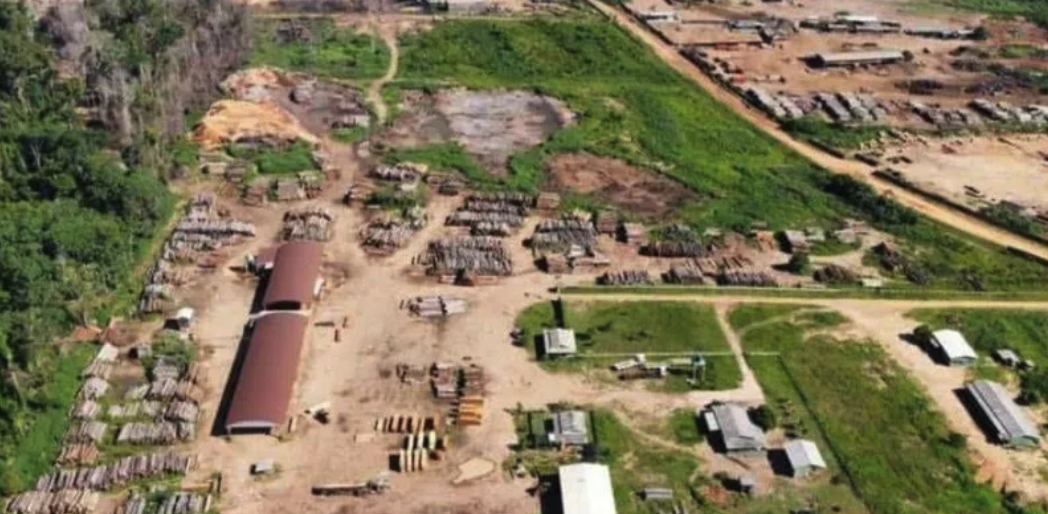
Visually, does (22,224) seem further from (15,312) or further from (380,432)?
(380,432)

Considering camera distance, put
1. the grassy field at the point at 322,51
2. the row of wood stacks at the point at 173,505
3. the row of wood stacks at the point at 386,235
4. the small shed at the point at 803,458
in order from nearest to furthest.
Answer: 1. the row of wood stacks at the point at 173,505
2. the small shed at the point at 803,458
3. the row of wood stacks at the point at 386,235
4. the grassy field at the point at 322,51

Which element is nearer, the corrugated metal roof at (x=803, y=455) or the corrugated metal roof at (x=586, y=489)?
the corrugated metal roof at (x=586, y=489)

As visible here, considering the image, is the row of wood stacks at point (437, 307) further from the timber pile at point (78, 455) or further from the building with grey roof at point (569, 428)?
the timber pile at point (78, 455)

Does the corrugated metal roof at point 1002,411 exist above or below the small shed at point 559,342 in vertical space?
above

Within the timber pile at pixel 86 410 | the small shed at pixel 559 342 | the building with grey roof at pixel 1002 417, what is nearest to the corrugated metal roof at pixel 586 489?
the small shed at pixel 559 342

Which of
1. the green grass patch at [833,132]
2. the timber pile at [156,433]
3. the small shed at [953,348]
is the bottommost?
the timber pile at [156,433]

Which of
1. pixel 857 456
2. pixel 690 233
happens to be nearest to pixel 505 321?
pixel 690 233

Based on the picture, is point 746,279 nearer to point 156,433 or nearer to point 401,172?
point 401,172

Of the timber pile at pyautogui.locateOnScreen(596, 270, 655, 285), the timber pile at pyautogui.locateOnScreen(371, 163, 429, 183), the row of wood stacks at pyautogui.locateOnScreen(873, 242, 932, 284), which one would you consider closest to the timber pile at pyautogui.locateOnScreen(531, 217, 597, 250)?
the timber pile at pyautogui.locateOnScreen(596, 270, 655, 285)

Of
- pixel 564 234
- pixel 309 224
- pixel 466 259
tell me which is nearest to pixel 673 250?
Answer: pixel 564 234
